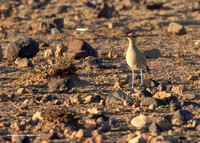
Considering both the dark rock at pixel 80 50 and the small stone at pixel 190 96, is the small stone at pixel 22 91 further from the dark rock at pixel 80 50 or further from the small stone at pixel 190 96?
the small stone at pixel 190 96

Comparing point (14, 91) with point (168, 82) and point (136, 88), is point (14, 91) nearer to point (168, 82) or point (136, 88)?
point (136, 88)

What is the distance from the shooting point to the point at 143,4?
57.9ft

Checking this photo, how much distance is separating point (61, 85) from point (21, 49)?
99.8 inches

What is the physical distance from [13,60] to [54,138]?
4.88 metres

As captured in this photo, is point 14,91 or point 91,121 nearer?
point 91,121

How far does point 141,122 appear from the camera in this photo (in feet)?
16.2

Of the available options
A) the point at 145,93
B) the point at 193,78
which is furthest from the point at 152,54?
the point at 145,93

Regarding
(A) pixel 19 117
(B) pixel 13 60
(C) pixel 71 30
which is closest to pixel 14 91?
(A) pixel 19 117

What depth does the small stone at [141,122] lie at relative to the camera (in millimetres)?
4904

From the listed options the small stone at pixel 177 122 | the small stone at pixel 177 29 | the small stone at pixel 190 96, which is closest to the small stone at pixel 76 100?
the small stone at pixel 177 122

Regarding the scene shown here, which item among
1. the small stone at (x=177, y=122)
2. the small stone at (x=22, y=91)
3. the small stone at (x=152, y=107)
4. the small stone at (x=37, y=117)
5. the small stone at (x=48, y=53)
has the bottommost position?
the small stone at (x=177, y=122)

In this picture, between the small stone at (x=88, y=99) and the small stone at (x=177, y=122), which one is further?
the small stone at (x=88, y=99)

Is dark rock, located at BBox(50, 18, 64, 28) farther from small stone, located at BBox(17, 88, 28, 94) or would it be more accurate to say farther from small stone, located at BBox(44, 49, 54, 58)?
small stone, located at BBox(17, 88, 28, 94)

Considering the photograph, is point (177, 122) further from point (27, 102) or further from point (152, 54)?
point (152, 54)
